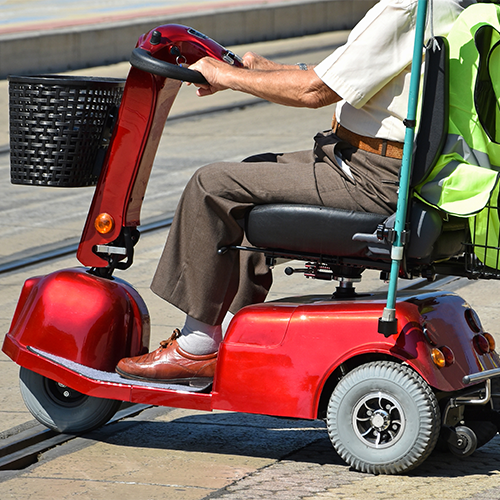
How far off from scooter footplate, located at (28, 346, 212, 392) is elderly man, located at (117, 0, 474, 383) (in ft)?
0.12

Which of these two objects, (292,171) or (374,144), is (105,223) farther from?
(374,144)

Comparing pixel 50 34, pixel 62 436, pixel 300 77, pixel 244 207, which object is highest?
pixel 50 34

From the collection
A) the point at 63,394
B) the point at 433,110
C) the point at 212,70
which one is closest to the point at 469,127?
the point at 433,110

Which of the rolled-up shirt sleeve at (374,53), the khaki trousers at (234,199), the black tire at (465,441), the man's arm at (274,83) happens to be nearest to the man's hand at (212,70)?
the man's arm at (274,83)

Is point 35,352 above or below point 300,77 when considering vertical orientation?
below

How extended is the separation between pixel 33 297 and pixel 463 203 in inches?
67.4

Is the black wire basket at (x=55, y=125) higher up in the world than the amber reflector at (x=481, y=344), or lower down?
higher up

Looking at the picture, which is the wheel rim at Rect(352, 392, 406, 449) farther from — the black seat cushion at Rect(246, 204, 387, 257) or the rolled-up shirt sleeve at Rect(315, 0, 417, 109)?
the rolled-up shirt sleeve at Rect(315, 0, 417, 109)

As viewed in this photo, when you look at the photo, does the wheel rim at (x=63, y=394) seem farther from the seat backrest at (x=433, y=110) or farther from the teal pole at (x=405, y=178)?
the seat backrest at (x=433, y=110)

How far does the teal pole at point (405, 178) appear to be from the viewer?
326cm

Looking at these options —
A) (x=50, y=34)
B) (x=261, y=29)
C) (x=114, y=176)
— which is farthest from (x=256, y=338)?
(x=261, y=29)

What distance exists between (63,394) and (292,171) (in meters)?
1.31

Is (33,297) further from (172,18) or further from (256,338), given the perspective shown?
(172,18)

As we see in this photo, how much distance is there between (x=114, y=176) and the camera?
13.3 feet
